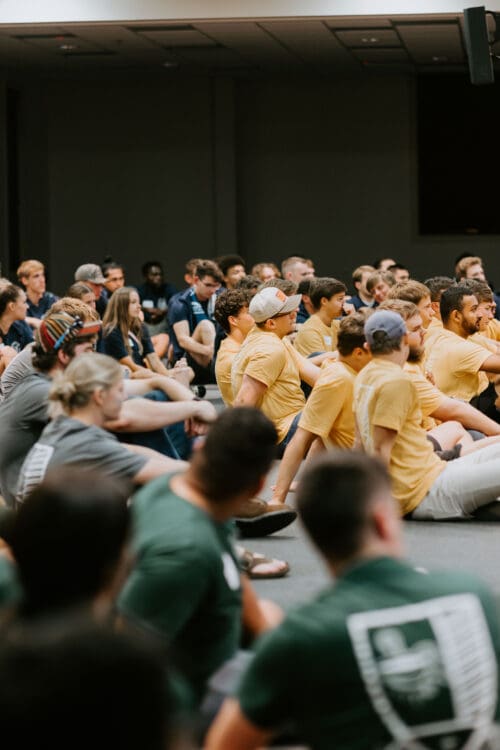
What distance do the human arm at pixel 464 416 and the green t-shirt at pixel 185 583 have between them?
4.48 meters

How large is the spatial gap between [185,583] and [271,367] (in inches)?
175

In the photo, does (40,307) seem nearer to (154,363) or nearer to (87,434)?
(154,363)

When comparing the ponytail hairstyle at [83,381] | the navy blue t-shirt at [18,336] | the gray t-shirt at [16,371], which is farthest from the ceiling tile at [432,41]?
the ponytail hairstyle at [83,381]

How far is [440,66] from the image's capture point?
56.6 ft

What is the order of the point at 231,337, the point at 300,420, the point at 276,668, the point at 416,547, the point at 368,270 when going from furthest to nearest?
the point at 368,270, the point at 231,337, the point at 300,420, the point at 416,547, the point at 276,668

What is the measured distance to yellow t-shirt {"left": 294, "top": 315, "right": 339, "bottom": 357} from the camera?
9.12m

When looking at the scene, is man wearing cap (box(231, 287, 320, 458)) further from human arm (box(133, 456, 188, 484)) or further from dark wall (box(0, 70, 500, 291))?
dark wall (box(0, 70, 500, 291))

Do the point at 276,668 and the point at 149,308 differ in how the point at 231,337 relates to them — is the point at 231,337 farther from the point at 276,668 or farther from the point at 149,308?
the point at 149,308

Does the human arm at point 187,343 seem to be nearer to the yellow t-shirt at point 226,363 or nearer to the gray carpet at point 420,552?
the yellow t-shirt at point 226,363

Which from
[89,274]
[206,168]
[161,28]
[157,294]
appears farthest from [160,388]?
[206,168]

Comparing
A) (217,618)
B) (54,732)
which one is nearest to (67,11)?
(217,618)

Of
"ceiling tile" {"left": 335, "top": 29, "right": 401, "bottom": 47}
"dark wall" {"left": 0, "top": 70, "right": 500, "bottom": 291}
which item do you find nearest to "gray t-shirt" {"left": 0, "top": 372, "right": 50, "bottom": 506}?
"ceiling tile" {"left": 335, "top": 29, "right": 401, "bottom": 47}

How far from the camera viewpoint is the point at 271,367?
7.23 m

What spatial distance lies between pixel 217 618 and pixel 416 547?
3305 millimetres
